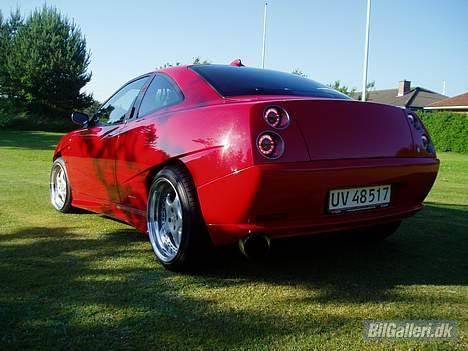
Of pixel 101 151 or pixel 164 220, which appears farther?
pixel 101 151

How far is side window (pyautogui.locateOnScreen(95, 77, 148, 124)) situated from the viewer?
4258 mm

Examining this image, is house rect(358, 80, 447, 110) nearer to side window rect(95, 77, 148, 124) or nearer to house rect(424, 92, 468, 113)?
house rect(424, 92, 468, 113)

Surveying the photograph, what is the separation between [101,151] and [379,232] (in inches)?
97.9

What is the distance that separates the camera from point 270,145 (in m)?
2.75

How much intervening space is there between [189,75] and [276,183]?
1.34 metres

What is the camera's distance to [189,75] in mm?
3631

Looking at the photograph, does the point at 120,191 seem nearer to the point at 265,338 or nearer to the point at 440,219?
the point at 265,338

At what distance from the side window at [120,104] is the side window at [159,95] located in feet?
0.75

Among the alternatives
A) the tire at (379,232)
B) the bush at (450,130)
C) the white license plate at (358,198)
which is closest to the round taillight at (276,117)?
the white license plate at (358,198)

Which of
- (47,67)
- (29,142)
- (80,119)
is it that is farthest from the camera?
(47,67)

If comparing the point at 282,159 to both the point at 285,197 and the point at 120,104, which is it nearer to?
the point at 285,197

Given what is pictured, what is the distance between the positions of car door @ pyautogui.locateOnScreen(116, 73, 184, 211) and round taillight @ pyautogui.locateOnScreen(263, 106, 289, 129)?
0.82 meters

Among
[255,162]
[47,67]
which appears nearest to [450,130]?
[255,162]

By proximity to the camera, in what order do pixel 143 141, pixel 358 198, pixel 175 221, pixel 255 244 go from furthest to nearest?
pixel 143 141 → pixel 175 221 → pixel 358 198 → pixel 255 244
